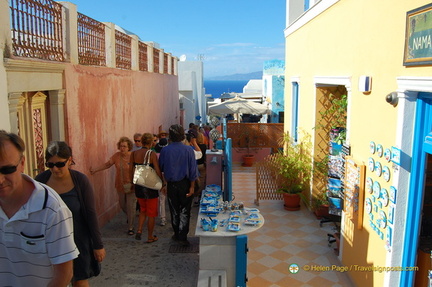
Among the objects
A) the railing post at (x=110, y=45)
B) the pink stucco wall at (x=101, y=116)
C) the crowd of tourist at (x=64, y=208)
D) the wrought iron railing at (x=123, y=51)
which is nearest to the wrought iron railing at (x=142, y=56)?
the pink stucco wall at (x=101, y=116)

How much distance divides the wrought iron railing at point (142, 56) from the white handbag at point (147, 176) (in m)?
6.06

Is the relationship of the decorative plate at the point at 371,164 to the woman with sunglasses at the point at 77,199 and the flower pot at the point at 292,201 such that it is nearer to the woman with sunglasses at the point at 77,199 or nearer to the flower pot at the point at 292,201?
the woman with sunglasses at the point at 77,199

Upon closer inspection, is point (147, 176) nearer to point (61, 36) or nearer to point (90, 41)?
point (61, 36)

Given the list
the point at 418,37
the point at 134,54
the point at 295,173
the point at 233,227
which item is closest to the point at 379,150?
the point at 418,37

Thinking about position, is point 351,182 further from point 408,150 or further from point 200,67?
point 200,67

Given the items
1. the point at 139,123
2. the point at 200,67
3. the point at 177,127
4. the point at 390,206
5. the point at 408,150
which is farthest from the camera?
the point at 200,67

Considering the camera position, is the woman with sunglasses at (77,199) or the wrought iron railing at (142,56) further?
the wrought iron railing at (142,56)

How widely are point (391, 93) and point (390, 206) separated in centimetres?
116

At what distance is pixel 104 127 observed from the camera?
7.00 meters

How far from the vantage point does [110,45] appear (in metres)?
7.80

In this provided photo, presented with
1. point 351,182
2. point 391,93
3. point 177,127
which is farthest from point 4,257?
point 351,182

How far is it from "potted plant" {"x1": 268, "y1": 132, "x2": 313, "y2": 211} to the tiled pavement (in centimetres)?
46

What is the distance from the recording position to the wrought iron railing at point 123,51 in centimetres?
852

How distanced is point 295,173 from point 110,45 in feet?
15.4
